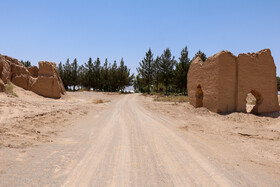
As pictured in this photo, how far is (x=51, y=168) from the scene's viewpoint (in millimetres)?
3412

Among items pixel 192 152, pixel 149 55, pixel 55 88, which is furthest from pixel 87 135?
pixel 149 55

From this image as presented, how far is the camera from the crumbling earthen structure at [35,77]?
17719mm

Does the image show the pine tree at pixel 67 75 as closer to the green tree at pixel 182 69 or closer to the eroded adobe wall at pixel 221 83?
the green tree at pixel 182 69

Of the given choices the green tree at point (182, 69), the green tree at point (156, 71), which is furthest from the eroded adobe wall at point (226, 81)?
the green tree at point (156, 71)

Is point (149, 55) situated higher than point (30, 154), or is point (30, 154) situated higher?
point (149, 55)

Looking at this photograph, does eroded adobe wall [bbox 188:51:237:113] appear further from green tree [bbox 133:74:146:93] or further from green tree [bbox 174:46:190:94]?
green tree [bbox 133:74:146:93]

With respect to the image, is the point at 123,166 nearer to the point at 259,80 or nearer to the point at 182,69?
the point at 259,80

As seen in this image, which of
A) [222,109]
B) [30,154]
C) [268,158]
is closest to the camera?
[30,154]

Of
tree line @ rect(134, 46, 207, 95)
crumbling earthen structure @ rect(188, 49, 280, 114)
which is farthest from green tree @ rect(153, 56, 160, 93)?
crumbling earthen structure @ rect(188, 49, 280, 114)

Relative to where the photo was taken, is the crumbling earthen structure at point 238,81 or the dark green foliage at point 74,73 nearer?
the crumbling earthen structure at point 238,81

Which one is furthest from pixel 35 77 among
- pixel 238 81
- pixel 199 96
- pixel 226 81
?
pixel 238 81

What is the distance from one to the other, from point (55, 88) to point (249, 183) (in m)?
19.7

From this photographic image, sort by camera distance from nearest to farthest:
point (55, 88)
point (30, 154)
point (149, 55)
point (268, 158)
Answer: point (30, 154), point (268, 158), point (55, 88), point (149, 55)

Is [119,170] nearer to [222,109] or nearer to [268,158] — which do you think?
[268,158]
